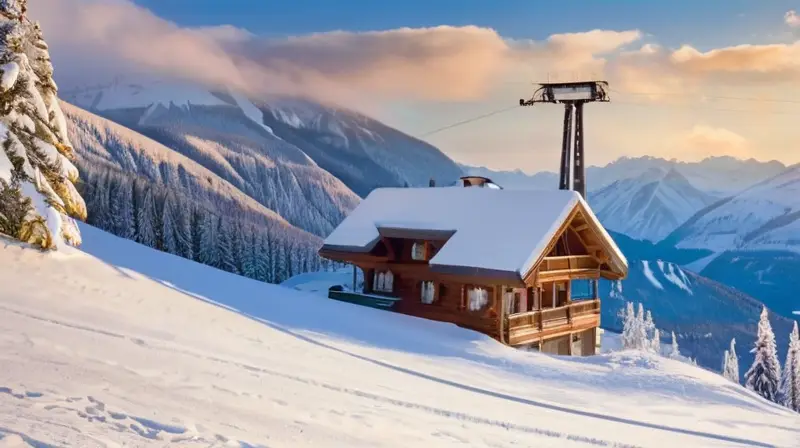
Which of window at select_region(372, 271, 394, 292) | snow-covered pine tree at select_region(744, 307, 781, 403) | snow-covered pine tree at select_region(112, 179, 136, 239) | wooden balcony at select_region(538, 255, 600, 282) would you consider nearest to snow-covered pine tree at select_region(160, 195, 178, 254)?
snow-covered pine tree at select_region(112, 179, 136, 239)

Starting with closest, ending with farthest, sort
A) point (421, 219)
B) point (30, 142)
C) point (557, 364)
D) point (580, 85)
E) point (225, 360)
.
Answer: point (225, 360)
point (30, 142)
point (557, 364)
point (421, 219)
point (580, 85)

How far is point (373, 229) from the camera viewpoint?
94.1 feet

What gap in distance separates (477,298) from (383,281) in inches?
207

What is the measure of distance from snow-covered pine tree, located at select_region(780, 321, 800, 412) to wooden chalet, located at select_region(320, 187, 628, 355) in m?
33.2

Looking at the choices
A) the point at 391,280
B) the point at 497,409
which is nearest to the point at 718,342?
the point at 391,280

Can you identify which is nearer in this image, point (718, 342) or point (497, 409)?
point (497, 409)

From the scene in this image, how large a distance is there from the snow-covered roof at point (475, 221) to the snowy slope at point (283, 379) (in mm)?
3207

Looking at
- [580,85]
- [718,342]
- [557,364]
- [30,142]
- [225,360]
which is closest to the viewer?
[225,360]

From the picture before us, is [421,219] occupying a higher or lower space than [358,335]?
higher

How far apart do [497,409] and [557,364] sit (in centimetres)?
766

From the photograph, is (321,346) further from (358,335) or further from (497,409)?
(497,409)

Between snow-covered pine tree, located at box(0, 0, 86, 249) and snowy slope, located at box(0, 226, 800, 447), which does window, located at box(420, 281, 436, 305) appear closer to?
snowy slope, located at box(0, 226, 800, 447)

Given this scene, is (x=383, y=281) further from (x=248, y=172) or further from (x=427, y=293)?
(x=248, y=172)

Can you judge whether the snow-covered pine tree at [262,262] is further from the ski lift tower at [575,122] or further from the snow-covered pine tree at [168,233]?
the ski lift tower at [575,122]
